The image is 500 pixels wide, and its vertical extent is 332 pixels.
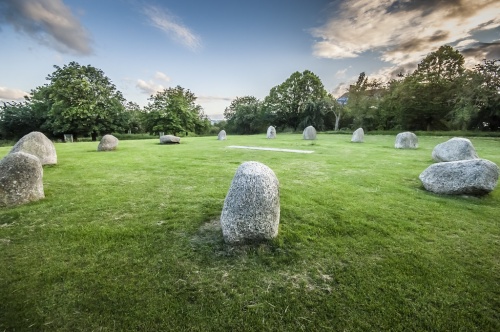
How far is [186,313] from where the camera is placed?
92.1 inches

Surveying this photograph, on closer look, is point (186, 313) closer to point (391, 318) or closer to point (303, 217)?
point (391, 318)

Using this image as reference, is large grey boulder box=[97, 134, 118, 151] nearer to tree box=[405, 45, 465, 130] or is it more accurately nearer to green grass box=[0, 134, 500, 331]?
green grass box=[0, 134, 500, 331]

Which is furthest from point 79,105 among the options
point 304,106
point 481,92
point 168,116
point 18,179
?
point 481,92

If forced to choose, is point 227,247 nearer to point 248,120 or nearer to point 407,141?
point 407,141

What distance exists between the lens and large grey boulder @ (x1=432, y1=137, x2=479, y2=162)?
942cm

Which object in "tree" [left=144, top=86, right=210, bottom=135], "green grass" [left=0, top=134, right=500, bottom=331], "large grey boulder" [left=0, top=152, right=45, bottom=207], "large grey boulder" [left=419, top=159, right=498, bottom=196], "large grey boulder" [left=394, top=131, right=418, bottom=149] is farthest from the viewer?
"tree" [left=144, top=86, right=210, bottom=135]

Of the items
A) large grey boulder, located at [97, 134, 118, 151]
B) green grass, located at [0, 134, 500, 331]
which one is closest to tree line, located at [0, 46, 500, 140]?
large grey boulder, located at [97, 134, 118, 151]

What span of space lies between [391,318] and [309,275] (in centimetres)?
92

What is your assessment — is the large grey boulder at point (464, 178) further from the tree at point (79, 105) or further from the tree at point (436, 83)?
the tree at point (79, 105)

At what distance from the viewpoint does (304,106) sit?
45.0m

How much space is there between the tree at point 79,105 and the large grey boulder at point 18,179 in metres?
30.8

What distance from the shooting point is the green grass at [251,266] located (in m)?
2.29

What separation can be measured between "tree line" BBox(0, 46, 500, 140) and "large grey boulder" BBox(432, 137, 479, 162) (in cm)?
2117

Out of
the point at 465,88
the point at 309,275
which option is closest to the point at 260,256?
the point at 309,275
